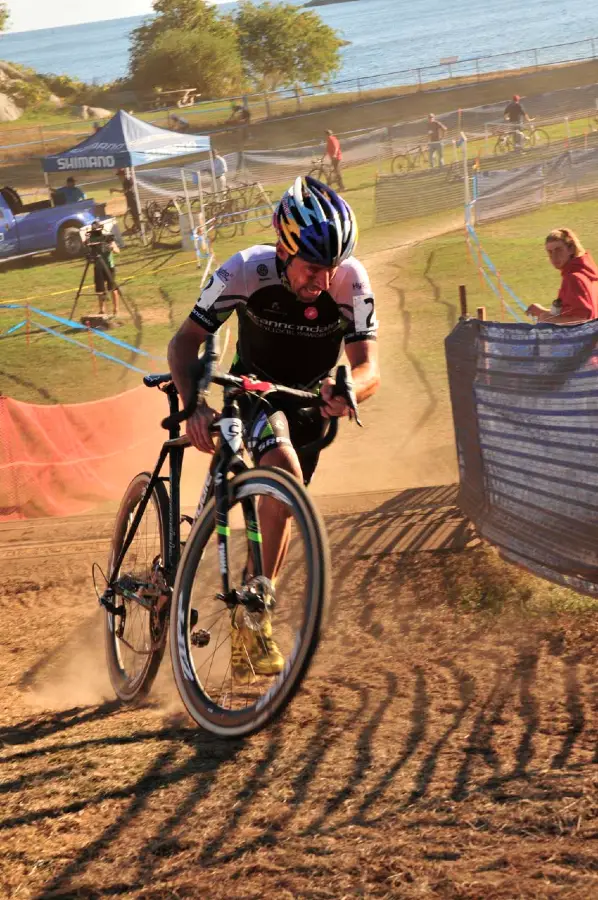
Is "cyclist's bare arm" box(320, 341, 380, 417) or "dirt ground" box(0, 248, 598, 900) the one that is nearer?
"dirt ground" box(0, 248, 598, 900)

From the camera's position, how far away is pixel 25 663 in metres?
5.56

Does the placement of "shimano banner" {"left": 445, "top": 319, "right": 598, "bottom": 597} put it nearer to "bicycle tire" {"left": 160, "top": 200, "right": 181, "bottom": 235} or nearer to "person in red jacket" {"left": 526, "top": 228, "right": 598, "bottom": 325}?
"person in red jacket" {"left": 526, "top": 228, "right": 598, "bottom": 325}

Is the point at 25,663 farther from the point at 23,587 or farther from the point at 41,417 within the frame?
the point at 41,417

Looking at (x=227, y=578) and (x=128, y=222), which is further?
(x=128, y=222)

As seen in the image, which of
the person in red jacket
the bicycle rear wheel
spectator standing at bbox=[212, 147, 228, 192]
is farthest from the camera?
the bicycle rear wheel

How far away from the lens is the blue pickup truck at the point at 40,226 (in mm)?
26125

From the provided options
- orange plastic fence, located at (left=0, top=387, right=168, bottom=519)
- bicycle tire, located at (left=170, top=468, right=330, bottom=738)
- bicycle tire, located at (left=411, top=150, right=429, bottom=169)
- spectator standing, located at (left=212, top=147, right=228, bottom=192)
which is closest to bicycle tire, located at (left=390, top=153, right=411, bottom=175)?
bicycle tire, located at (left=411, top=150, right=429, bottom=169)

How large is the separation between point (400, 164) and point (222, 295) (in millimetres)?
31543

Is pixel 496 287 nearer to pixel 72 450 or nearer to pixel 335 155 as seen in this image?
pixel 72 450

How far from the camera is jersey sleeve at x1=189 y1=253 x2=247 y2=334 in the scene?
4.30m

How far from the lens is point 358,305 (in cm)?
427

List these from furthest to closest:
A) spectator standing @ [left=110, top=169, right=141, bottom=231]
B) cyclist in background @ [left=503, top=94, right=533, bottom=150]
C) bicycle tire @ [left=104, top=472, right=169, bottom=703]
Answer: cyclist in background @ [left=503, top=94, right=533, bottom=150] → spectator standing @ [left=110, top=169, right=141, bottom=231] → bicycle tire @ [left=104, top=472, right=169, bottom=703]

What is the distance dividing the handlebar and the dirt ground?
4.00 ft

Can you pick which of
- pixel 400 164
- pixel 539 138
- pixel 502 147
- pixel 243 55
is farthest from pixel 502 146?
pixel 243 55
